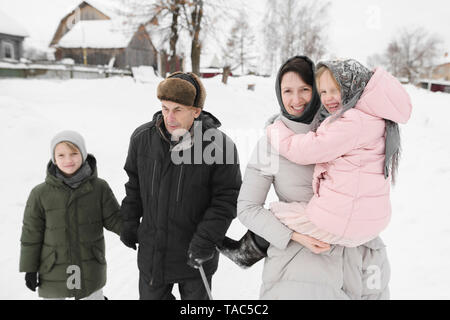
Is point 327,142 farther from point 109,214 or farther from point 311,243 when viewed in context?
point 109,214

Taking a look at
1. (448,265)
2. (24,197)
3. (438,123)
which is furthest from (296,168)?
(438,123)

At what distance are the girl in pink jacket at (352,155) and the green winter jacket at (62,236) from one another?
1558mm

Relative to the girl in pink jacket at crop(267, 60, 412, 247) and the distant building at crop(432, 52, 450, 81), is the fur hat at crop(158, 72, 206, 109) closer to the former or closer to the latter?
the girl in pink jacket at crop(267, 60, 412, 247)

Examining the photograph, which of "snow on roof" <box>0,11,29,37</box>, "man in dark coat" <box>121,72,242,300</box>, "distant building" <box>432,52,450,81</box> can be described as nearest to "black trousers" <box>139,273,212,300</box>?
"man in dark coat" <box>121,72,242,300</box>

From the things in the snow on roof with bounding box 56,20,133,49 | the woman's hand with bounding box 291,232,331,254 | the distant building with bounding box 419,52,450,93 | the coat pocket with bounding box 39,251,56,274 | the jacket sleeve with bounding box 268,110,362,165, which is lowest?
the coat pocket with bounding box 39,251,56,274

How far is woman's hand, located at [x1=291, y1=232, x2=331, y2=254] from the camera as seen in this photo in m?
1.52

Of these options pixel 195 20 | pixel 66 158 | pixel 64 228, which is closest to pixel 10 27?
pixel 195 20

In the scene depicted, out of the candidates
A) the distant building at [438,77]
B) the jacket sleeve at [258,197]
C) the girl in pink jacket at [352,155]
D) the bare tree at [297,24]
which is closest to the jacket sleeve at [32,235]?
the jacket sleeve at [258,197]

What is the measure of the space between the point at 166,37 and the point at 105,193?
15.6 meters

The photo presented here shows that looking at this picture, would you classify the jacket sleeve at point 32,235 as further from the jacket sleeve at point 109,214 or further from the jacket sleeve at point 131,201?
the jacket sleeve at point 131,201

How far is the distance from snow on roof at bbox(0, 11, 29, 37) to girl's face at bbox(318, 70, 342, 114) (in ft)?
104

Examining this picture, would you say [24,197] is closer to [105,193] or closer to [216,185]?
[105,193]

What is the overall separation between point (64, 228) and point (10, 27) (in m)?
31.8

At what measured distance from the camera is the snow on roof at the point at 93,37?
27.5 metres
